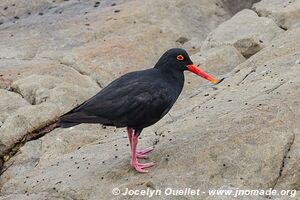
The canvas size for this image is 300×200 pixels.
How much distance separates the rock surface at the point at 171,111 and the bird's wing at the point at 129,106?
74cm

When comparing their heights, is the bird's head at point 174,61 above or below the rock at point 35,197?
above

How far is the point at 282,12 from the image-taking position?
54.5ft

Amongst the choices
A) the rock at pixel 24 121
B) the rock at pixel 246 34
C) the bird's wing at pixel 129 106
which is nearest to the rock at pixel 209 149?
the rock at pixel 24 121

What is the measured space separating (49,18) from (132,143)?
9.82 meters

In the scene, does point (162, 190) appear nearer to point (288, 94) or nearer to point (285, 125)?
point (285, 125)

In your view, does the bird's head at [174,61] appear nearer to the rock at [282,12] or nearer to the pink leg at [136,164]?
the pink leg at [136,164]

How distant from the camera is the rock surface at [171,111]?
31.0 ft

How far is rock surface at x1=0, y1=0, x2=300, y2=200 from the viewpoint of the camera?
9438 mm

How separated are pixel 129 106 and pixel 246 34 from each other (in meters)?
7.10

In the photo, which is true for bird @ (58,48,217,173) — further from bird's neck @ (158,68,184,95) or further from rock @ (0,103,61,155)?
rock @ (0,103,61,155)

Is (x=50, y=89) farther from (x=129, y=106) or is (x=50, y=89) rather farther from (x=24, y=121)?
(x=129, y=106)

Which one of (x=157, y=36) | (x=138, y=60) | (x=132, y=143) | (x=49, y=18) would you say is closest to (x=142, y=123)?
(x=132, y=143)

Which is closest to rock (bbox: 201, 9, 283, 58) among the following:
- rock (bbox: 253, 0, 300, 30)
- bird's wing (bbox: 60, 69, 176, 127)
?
rock (bbox: 253, 0, 300, 30)

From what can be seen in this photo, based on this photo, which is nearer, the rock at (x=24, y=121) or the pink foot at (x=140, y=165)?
the pink foot at (x=140, y=165)
